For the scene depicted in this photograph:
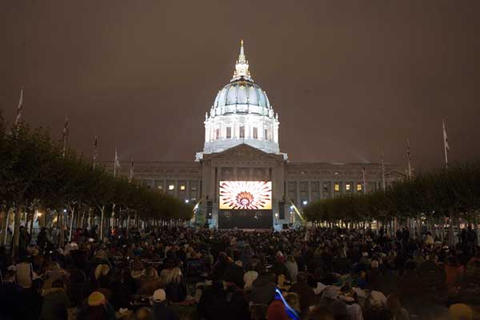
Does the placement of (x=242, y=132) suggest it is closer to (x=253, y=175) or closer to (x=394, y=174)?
(x=253, y=175)

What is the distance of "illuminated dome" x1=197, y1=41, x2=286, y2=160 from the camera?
490 feet

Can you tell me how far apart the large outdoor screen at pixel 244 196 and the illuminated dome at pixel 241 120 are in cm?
6600

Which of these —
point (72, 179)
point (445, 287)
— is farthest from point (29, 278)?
point (72, 179)

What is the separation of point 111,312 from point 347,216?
66133mm

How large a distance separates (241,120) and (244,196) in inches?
2832

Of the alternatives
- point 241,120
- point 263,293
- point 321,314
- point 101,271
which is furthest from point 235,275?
point 241,120

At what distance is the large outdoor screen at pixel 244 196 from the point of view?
7969cm

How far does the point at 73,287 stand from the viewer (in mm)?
11844

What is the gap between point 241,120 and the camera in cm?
14950

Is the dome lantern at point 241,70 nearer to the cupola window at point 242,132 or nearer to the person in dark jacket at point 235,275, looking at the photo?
the cupola window at point 242,132

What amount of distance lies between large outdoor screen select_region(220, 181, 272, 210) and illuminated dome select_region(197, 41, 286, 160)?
6600 cm

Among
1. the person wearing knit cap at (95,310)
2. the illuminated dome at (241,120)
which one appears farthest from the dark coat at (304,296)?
the illuminated dome at (241,120)

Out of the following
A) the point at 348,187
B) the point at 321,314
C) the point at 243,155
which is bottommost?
the point at 321,314

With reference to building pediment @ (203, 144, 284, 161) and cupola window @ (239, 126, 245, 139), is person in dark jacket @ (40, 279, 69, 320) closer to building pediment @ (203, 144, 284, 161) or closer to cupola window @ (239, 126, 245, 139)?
building pediment @ (203, 144, 284, 161)
